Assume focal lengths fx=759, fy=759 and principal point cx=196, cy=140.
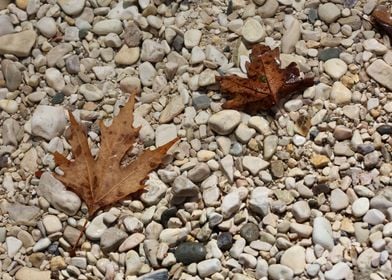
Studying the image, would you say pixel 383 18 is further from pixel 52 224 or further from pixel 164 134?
pixel 52 224

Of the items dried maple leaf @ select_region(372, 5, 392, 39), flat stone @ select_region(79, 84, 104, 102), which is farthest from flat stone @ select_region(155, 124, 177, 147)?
dried maple leaf @ select_region(372, 5, 392, 39)

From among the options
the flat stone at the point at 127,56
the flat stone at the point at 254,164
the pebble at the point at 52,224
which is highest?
the flat stone at the point at 127,56

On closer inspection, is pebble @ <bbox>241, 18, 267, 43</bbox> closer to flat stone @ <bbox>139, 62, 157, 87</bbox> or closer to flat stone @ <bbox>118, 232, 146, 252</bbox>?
flat stone @ <bbox>139, 62, 157, 87</bbox>

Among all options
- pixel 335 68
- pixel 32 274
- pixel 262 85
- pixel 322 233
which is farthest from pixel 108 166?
pixel 335 68

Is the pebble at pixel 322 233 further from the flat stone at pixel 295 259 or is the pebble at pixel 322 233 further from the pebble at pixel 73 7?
Result: the pebble at pixel 73 7

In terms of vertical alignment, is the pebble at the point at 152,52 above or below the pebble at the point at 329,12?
below

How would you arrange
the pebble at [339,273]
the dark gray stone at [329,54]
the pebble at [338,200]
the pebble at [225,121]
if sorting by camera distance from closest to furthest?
the pebble at [339,273]
the pebble at [338,200]
the pebble at [225,121]
the dark gray stone at [329,54]

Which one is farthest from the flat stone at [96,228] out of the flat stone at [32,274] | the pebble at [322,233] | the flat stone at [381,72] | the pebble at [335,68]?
the flat stone at [381,72]
